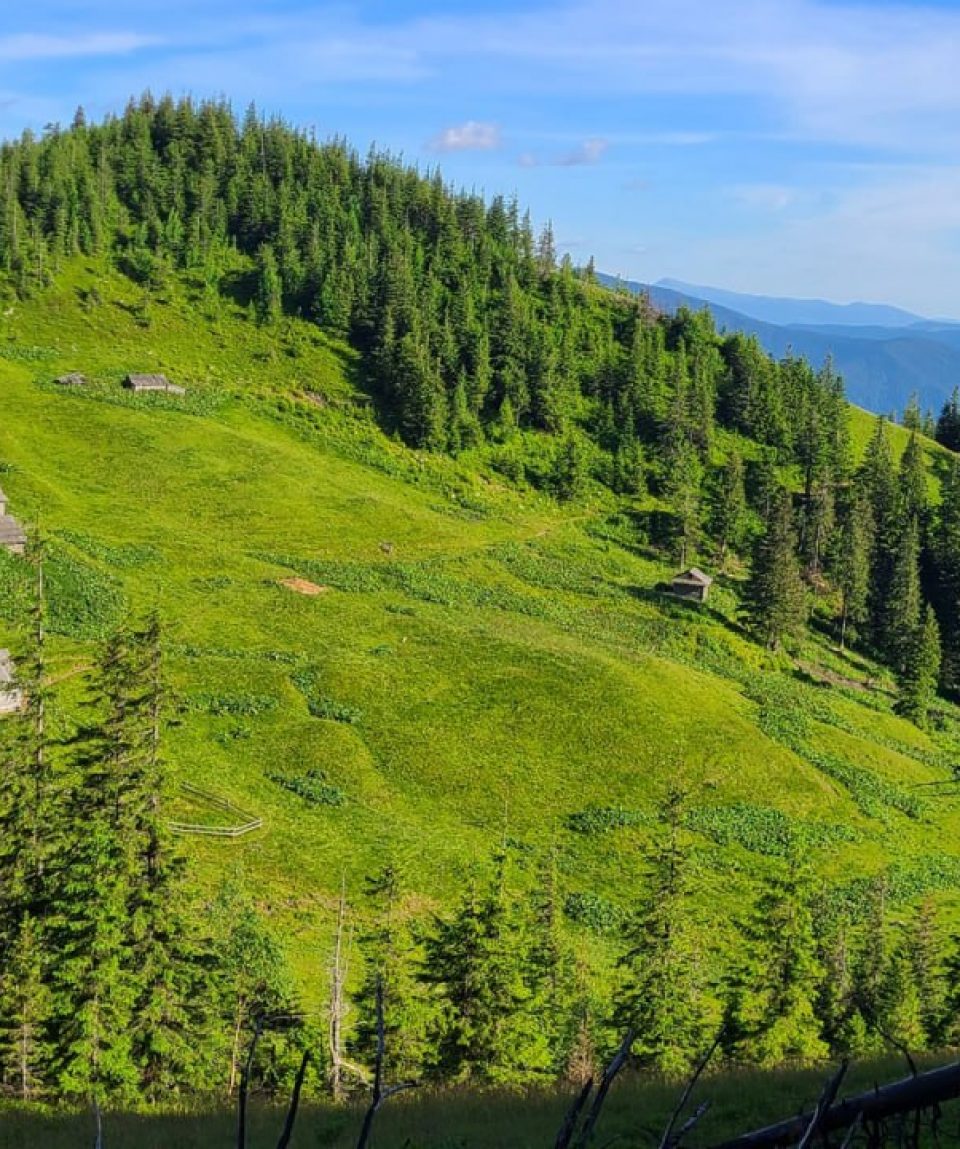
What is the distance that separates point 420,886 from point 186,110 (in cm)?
19300

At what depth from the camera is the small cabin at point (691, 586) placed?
4021 inches

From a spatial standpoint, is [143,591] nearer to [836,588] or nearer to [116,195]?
[836,588]

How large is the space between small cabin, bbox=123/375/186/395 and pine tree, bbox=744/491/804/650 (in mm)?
73355

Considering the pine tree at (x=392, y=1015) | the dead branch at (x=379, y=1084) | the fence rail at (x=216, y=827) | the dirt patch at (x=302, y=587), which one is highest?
the dead branch at (x=379, y=1084)

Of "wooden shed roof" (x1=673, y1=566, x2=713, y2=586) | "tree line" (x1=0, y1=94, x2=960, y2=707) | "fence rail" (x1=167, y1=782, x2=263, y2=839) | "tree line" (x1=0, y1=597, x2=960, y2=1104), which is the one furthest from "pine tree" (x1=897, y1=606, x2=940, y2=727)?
"fence rail" (x1=167, y1=782, x2=263, y2=839)

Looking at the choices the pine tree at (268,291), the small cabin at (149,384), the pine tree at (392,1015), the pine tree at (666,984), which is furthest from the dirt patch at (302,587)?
the pine tree at (268,291)

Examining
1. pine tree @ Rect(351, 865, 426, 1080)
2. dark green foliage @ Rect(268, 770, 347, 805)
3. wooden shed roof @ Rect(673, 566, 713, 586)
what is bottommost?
dark green foliage @ Rect(268, 770, 347, 805)

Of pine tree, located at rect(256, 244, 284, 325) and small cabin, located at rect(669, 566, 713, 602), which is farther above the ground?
pine tree, located at rect(256, 244, 284, 325)

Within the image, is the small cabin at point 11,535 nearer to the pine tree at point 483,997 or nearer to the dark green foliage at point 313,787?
the dark green foliage at point 313,787

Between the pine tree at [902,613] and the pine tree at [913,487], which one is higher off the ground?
the pine tree at [913,487]

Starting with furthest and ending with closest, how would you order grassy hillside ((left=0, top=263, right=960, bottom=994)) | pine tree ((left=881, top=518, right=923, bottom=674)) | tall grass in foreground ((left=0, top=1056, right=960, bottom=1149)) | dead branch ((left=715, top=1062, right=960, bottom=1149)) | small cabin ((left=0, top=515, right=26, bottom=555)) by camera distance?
pine tree ((left=881, top=518, right=923, bottom=674)) → small cabin ((left=0, top=515, right=26, bottom=555)) → grassy hillside ((left=0, top=263, right=960, bottom=994)) → tall grass in foreground ((left=0, top=1056, right=960, bottom=1149)) → dead branch ((left=715, top=1062, right=960, bottom=1149))

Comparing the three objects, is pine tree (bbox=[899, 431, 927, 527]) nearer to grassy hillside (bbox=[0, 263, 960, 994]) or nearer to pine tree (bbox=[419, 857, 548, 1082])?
grassy hillside (bbox=[0, 263, 960, 994])

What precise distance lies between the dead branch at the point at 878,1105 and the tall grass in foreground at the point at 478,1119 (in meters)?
7.66

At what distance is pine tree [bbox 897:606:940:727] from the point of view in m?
92.4
